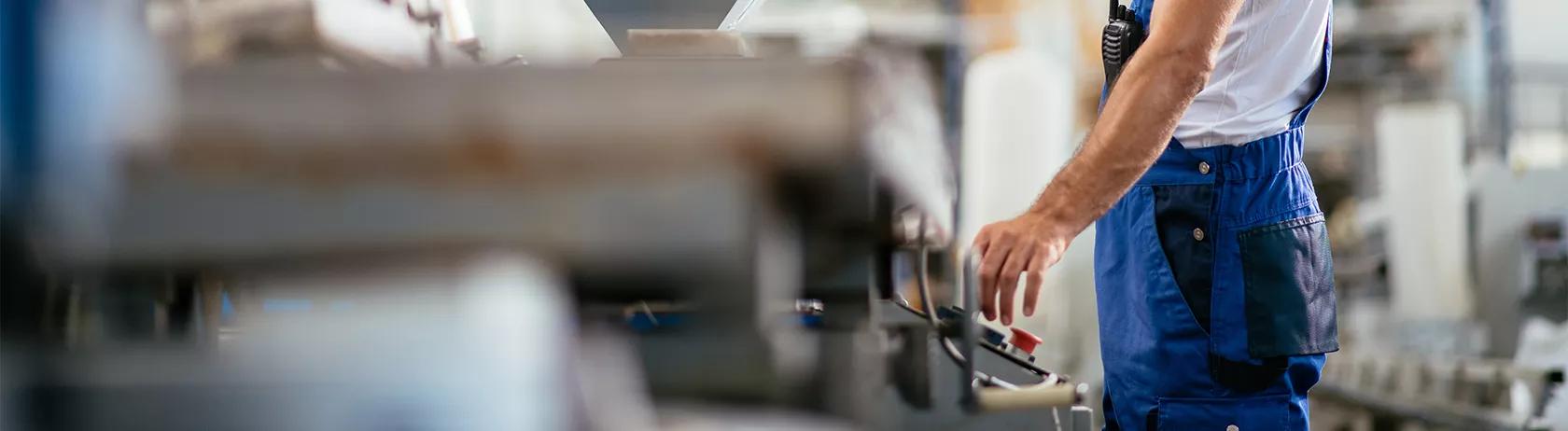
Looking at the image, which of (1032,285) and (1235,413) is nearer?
(1032,285)

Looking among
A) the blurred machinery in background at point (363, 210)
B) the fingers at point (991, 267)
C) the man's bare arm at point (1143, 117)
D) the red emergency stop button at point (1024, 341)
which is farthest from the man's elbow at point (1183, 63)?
the blurred machinery in background at point (363, 210)

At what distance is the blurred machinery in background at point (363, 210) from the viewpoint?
0.42 meters

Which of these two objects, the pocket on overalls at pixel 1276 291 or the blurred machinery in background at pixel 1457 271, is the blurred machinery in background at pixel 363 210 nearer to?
the pocket on overalls at pixel 1276 291

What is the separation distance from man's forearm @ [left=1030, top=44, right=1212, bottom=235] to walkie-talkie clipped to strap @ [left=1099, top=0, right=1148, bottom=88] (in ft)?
0.47

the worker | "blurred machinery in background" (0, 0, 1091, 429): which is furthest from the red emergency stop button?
"blurred machinery in background" (0, 0, 1091, 429)

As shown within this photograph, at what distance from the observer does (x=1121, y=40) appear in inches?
46.8

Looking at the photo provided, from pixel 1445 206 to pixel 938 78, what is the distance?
163 centimetres

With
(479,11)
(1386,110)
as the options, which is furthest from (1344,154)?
(479,11)

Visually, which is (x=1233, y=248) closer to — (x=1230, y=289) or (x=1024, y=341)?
(x=1230, y=289)

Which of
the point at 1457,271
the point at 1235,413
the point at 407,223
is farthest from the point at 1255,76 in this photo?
the point at 1457,271

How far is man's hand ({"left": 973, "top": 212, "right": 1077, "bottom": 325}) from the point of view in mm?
936

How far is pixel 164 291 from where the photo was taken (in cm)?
52

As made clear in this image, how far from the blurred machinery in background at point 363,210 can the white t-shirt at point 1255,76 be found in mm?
753

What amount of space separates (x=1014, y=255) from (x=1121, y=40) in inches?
14.1
